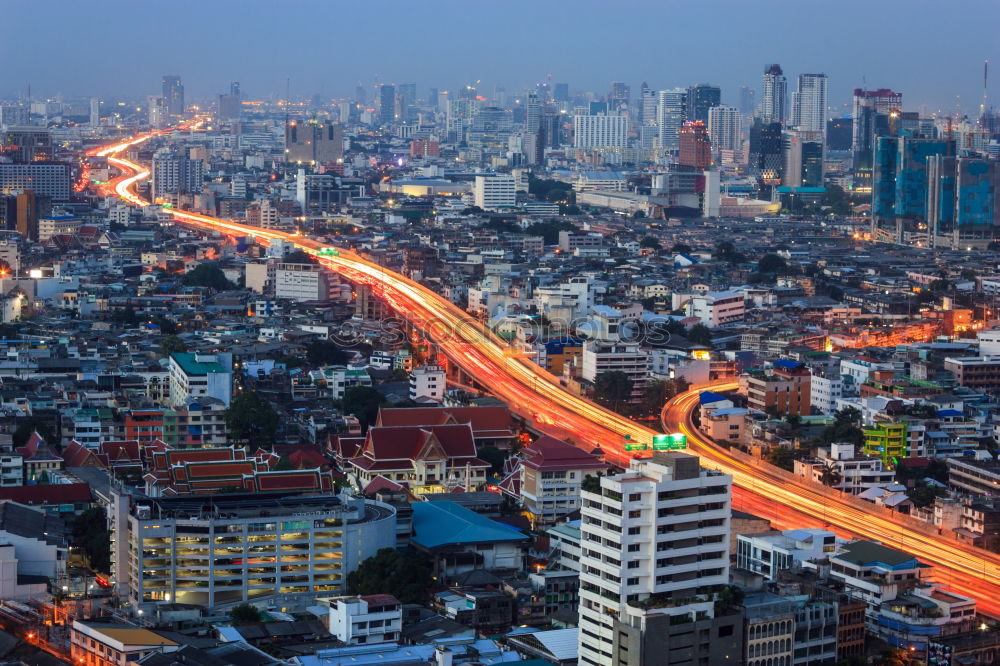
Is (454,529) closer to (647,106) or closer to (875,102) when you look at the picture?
(875,102)

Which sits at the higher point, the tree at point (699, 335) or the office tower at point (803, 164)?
the office tower at point (803, 164)

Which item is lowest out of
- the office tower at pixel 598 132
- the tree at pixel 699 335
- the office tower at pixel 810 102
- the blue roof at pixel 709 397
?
the tree at pixel 699 335

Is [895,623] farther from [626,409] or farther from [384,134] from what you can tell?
[384,134]

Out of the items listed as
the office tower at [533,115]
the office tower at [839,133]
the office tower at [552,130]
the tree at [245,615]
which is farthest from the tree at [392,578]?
the office tower at [552,130]

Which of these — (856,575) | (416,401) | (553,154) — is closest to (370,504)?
(856,575)

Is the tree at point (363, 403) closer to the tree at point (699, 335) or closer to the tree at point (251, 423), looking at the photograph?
the tree at point (251, 423)
